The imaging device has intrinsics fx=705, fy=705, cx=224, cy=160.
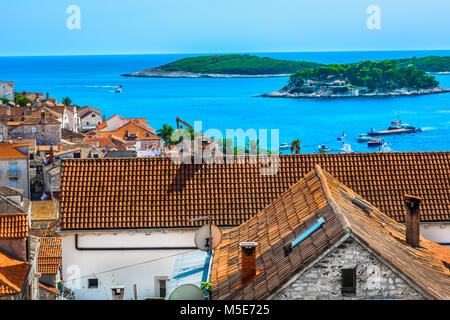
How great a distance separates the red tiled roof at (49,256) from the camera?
76.5ft

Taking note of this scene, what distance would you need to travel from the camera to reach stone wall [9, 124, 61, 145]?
208 ft

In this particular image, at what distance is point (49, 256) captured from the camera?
79.0 ft

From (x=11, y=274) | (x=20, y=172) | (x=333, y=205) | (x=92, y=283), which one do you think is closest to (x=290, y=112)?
(x=20, y=172)

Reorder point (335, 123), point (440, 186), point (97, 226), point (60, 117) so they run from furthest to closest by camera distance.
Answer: point (335, 123) → point (60, 117) → point (440, 186) → point (97, 226)

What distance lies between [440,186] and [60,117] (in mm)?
61137

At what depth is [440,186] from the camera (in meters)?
17.0

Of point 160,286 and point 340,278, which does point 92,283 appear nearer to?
point 160,286

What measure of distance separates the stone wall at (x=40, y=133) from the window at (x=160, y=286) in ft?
163

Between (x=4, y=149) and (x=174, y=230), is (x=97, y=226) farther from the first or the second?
(x=4, y=149)

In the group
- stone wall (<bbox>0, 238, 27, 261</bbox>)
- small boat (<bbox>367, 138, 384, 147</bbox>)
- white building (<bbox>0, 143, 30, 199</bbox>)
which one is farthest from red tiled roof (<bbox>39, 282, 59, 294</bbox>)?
small boat (<bbox>367, 138, 384, 147</bbox>)

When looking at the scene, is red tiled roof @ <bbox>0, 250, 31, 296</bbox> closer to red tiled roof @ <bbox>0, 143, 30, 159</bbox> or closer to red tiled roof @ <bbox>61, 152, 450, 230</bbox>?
red tiled roof @ <bbox>61, 152, 450, 230</bbox>

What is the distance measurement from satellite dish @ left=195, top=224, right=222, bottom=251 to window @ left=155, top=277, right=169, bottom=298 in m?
2.39

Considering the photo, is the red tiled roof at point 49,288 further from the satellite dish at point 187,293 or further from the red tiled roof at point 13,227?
the satellite dish at point 187,293
